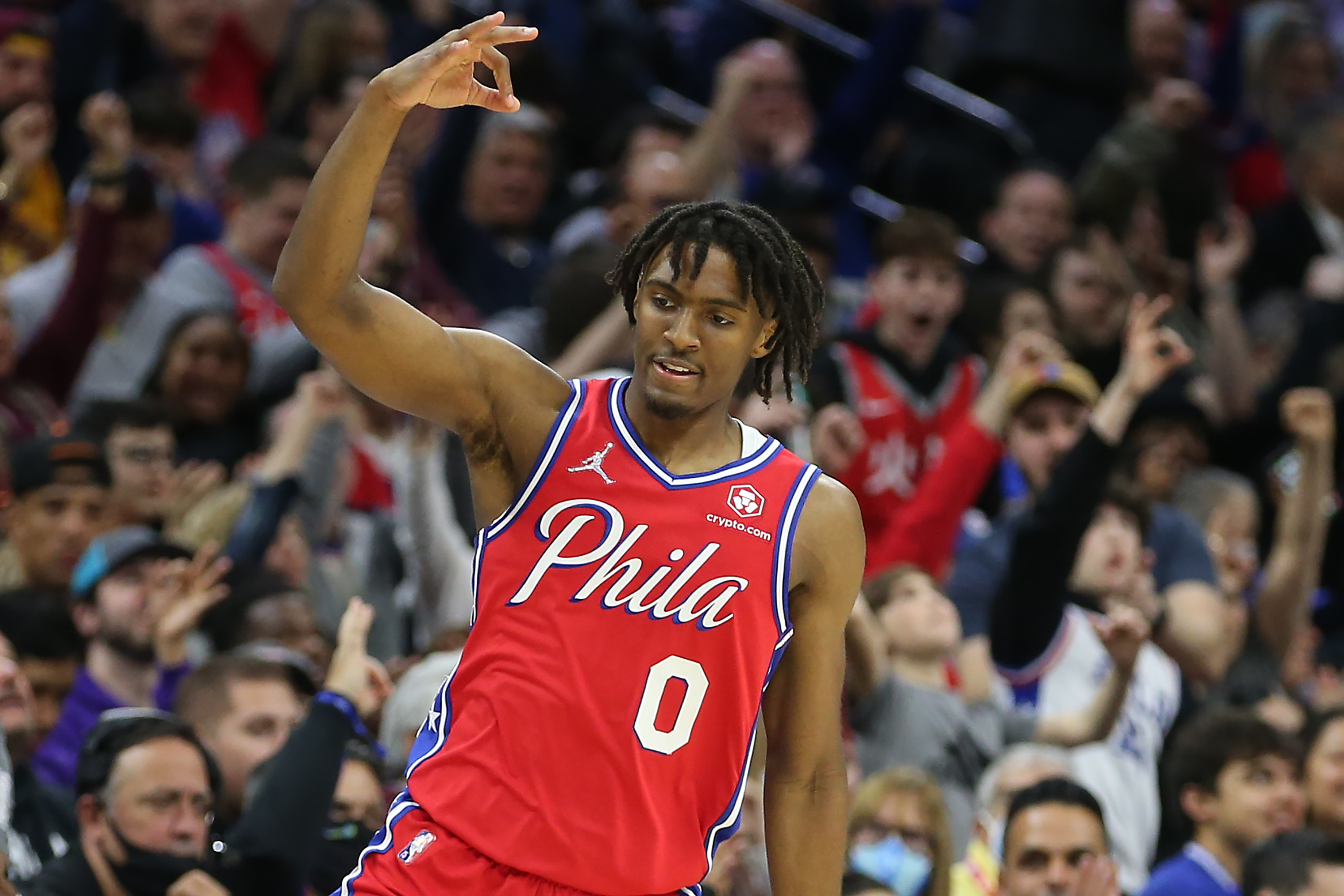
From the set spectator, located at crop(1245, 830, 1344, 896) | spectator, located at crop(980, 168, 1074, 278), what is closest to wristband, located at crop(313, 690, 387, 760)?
spectator, located at crop(1245, 830, 1344, 896)

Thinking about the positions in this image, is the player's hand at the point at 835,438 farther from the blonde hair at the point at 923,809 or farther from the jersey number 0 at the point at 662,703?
the jersey number 0 at the point at 662,703

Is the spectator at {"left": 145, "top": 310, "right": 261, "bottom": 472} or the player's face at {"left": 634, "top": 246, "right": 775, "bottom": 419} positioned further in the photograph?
the spectator at {"left": 145, "top": 310, "right": 261, "bottom": 472}

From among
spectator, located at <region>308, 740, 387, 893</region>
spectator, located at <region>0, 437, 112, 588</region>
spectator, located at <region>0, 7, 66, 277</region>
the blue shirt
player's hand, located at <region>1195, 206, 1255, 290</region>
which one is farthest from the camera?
player's hand, located at <region>1195, 206, 1255, 290</region>

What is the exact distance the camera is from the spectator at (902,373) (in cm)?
770

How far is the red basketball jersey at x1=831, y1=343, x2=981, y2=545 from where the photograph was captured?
766 centimetres

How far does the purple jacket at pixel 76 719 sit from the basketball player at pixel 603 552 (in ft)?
7.92

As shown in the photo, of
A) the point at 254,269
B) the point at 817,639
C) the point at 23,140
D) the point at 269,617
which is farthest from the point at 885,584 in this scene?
the point at 23,140

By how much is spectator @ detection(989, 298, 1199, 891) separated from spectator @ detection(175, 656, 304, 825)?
101 inches

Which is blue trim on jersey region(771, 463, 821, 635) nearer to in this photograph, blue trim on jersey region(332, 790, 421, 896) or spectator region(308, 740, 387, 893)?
blue trim on jersey region(332, 790, 421, 896)

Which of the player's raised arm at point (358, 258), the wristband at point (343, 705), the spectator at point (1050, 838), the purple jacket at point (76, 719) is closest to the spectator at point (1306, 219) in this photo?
the spectator at point (1050, 838)

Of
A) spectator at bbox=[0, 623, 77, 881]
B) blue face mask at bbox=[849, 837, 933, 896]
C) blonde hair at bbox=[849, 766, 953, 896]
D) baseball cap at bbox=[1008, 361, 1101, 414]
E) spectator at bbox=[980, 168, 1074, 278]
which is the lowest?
spectator at bbox=[0, 623, 77, 881]

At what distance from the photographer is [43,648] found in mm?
5801

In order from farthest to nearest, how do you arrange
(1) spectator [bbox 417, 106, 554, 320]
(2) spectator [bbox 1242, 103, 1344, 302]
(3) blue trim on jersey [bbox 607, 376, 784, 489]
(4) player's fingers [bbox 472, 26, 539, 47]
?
(2) spectator [bbox 1242, 103, 1344, 302] → (1) spectator [bbox 417, 106, 554, 320] → (3) blue trim on jersey [bbox 607, 376, 784, 489] → (4) player's fingers [bbox 472, 26, 539, 47]

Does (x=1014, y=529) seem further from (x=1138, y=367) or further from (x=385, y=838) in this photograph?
(x=385, y=838)
